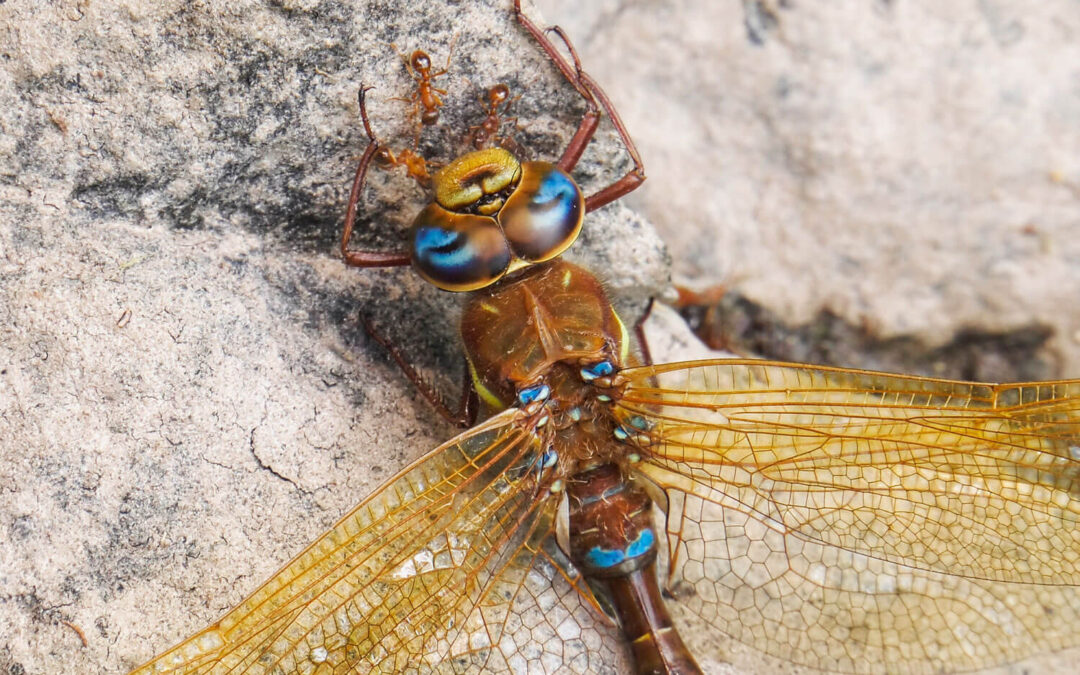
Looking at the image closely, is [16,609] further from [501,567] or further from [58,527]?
[501,567]

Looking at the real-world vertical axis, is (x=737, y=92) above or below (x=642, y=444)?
above

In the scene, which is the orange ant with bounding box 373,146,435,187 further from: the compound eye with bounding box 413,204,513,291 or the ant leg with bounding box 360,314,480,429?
the ant leg with bounding box 360,314,480,429

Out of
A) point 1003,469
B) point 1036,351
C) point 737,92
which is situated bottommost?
point 1036,351

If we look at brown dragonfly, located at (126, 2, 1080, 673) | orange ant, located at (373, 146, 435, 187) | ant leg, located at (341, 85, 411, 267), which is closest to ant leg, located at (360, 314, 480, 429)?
brown dragonfly, located at (126, 2, 1080, 673)

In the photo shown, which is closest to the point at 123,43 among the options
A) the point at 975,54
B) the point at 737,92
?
the point at 737,92

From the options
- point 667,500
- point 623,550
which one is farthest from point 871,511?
point 623,550

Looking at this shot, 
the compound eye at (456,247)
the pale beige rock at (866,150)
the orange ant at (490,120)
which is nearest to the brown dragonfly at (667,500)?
the compound eye at (456,247)

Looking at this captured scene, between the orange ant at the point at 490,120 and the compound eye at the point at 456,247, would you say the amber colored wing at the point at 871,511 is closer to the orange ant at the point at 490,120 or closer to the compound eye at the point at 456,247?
the compound eye at the point at 456,247
